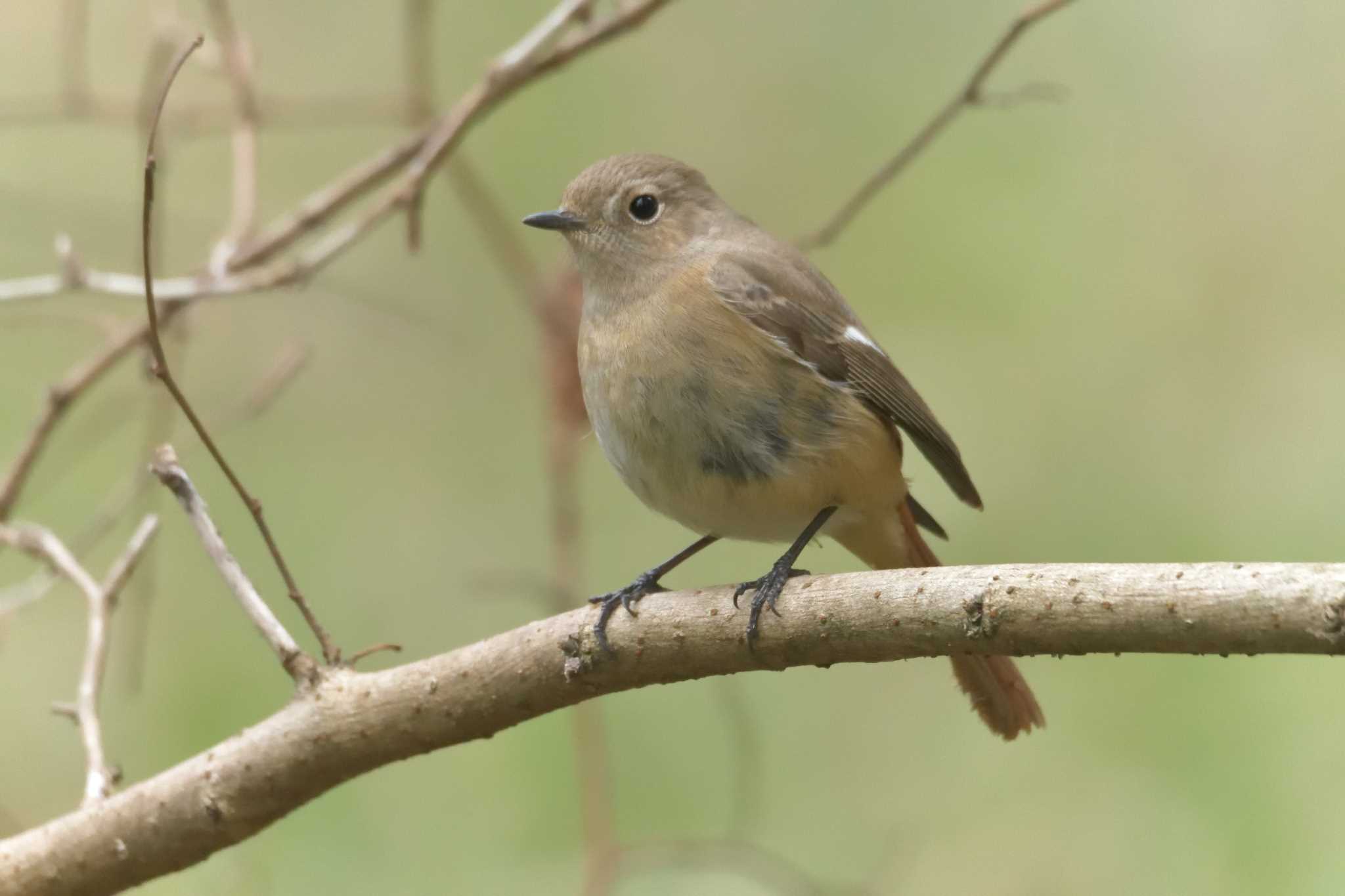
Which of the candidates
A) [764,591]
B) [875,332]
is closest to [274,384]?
[764,591]

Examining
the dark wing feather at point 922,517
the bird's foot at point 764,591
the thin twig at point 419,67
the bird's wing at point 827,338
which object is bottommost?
the bird's foot at point 764,591

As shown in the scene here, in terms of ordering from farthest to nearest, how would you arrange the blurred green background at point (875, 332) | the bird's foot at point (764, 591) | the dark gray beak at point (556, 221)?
the blurred green background at point (875, 332) < the dark gray beak at point (556, 221) < the bird's foot at point (764, 591)

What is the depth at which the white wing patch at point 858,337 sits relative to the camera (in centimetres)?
367

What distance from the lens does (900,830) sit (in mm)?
4754

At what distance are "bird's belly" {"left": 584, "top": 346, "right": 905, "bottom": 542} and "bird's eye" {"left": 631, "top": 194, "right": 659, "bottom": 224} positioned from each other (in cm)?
58

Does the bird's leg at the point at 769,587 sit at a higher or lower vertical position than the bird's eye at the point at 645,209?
lower

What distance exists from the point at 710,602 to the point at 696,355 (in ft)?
2.69

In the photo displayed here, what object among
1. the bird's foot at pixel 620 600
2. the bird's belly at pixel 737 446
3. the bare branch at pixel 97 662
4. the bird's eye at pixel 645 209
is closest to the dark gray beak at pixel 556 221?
the bird's eye at pixel 645 209

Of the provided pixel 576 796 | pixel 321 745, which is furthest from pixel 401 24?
pixel 321 745

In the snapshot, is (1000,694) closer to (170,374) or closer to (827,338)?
(827,338)

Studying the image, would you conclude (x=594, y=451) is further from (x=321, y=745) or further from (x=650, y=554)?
(x=321, y=745)

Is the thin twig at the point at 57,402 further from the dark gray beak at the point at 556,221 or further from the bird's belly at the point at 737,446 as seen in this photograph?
the bird's belly at the point at 737,446

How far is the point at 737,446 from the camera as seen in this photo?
324 cm

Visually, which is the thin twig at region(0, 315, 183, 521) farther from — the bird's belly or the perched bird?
the bird's belly
